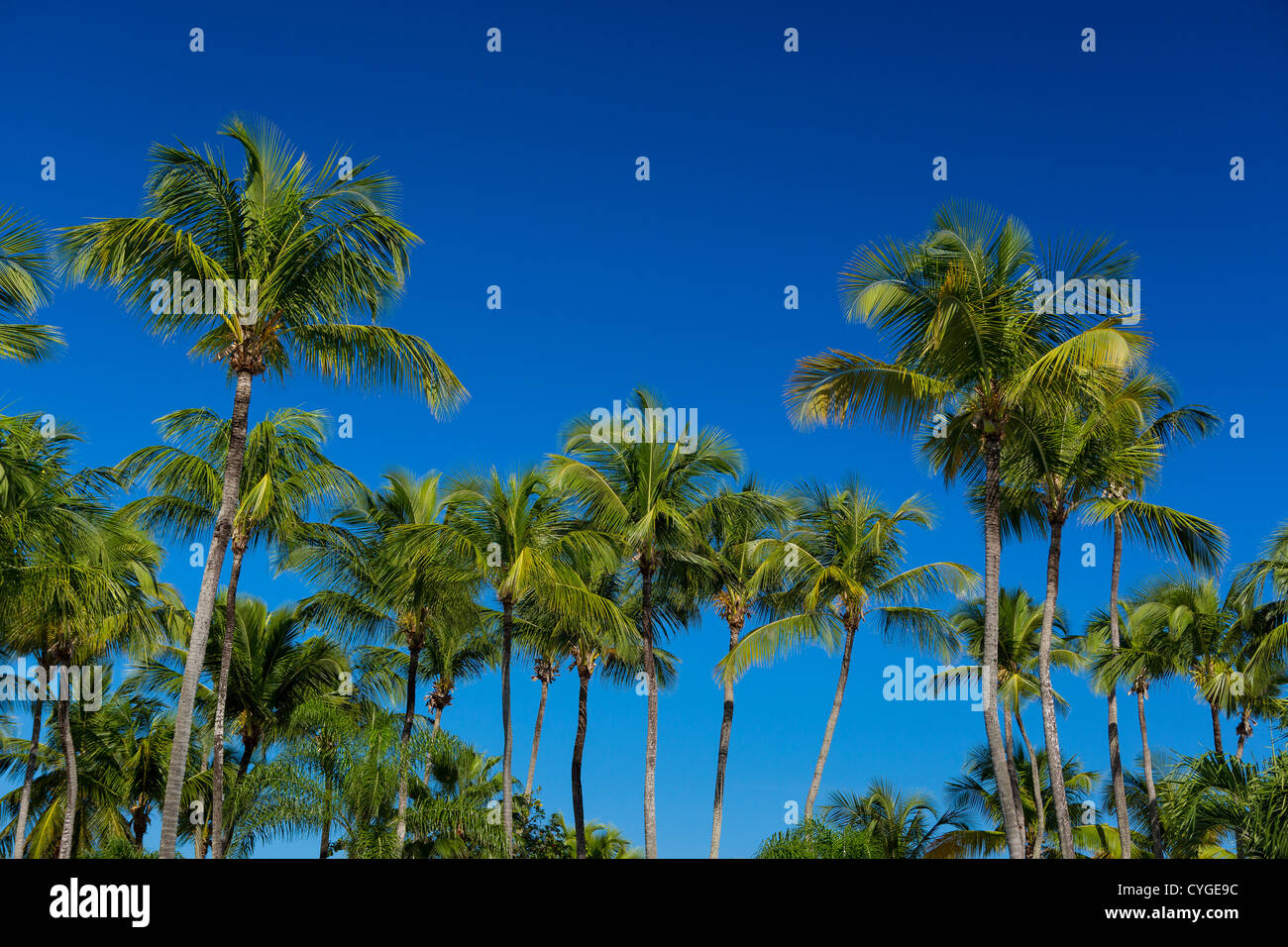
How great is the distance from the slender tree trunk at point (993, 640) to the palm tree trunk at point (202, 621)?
12.8m

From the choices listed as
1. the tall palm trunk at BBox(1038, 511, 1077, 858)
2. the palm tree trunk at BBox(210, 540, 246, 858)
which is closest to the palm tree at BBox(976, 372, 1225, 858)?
the tall palm trunk at BBox(1038, 511, 1077, 858)

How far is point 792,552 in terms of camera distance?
2831 centimetres

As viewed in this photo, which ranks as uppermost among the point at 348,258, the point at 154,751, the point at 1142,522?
the point at 348,258

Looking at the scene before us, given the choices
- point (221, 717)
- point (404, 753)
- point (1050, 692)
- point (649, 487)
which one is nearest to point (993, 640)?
point (1050, 692)

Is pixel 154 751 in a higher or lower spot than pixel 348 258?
lower

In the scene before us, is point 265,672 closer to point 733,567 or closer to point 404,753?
point 404,753

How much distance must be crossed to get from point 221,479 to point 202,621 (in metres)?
8.85

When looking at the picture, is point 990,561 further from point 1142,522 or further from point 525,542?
point 525,542

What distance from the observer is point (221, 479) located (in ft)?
78.9

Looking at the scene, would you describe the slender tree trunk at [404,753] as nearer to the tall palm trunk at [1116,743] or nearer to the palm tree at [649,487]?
the palm tree at [649,487]

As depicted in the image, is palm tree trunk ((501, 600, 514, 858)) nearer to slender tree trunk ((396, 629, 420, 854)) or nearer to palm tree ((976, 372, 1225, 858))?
slender tree trunk ((396, 629, 420, 854))
